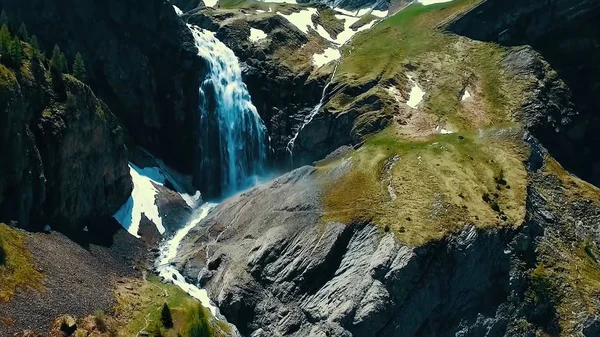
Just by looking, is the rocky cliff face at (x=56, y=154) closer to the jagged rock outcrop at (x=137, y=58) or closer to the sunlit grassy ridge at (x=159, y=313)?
the sunlit grassy ridge at (x=159, y=313)

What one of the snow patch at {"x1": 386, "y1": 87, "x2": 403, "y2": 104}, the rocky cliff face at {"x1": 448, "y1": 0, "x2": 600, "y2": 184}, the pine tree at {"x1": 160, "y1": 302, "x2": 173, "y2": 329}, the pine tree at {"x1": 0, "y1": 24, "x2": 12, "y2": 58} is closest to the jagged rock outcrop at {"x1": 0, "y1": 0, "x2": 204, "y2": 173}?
the pine tree at {"x1": 0, "y1": 24, "x2": 12, "y2": 58}

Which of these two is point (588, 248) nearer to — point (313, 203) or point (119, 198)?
point (313, 203)

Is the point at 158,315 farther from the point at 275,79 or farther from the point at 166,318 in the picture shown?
the point at 275,79

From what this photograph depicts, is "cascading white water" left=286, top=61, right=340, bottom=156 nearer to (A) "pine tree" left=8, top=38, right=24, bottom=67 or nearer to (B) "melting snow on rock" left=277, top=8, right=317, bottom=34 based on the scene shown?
(B) "melting snow on rock" left=277, top=8, right=317, bottom=34

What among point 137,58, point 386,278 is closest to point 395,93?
point 386,278

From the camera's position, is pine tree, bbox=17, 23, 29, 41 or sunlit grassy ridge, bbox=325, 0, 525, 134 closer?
pine tree, bbox=17, 23, 29, 41

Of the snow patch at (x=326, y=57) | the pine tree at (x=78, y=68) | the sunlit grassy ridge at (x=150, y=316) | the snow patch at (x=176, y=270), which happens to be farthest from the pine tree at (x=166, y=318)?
the snow patch at (x=326, y=57)
